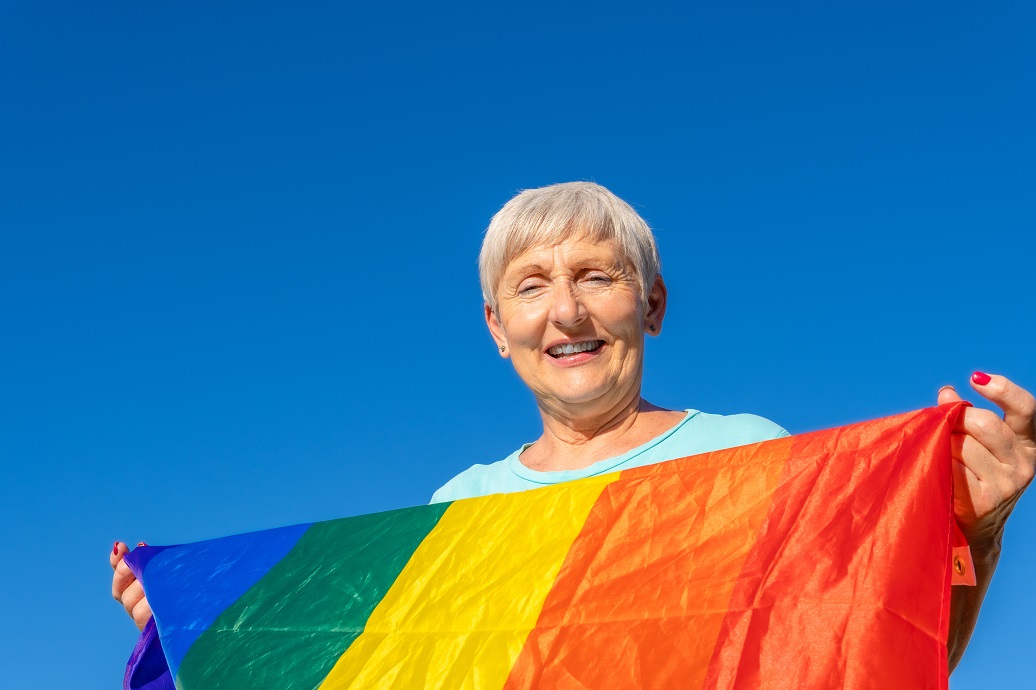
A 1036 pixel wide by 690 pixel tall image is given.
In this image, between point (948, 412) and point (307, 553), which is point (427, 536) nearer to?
point (307, 553)

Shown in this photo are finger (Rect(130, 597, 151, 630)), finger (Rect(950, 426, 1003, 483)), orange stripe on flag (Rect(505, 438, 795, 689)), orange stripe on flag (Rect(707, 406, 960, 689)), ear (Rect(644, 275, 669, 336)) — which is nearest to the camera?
orange stripe on flag (Rect(707, 406, 960, 689))

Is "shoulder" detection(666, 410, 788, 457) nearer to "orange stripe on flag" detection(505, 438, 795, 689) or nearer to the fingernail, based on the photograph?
"orange stripe on flag" detection(505, 438, 795, 689)

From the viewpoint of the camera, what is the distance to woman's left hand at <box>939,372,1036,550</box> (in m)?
1.41

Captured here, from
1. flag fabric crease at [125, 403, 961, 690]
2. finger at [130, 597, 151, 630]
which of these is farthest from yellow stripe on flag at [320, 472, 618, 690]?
finger at [130, 597, 151, 630]

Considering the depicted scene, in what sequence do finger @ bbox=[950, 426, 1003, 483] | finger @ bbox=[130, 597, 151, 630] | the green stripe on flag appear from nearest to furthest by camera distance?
finger @ bbox=[950, 426, 1003, 483] < the green stripe on flag < finger @ bbox=[130, 597, 151, 630]

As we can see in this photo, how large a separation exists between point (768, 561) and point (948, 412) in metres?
0.38

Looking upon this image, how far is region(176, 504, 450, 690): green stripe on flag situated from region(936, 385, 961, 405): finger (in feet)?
4.09

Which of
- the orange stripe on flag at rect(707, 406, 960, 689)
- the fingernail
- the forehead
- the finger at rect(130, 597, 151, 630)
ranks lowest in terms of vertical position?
the orange stripe on flag at rect(707, 406, 960, 689)

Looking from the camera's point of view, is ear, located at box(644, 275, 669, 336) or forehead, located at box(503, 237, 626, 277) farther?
ear, located at box(644, 275, 669, 336)

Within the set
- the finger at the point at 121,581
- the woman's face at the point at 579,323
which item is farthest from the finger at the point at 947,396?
the finger at the point at 121,581

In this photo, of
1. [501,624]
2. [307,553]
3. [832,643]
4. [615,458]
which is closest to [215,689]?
[307,553]

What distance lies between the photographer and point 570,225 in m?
2.44

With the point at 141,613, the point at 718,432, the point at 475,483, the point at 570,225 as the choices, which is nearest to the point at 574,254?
the point at 570,225

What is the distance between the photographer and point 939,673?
132 centimetres
